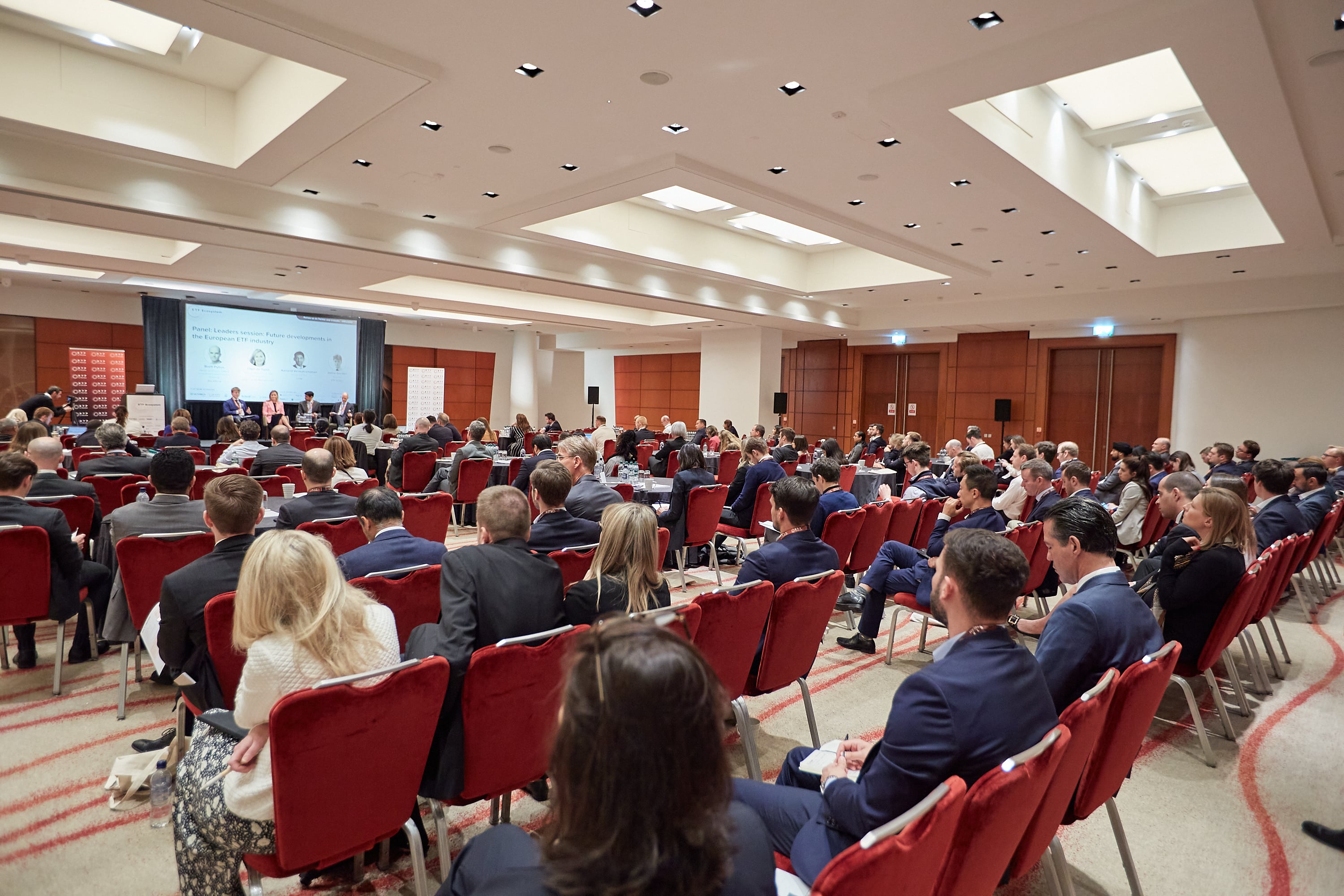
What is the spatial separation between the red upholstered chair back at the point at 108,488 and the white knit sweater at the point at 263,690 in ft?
16.1

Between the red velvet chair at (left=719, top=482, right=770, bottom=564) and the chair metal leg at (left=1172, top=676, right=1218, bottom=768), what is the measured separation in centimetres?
344

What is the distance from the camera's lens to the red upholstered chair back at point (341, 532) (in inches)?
156

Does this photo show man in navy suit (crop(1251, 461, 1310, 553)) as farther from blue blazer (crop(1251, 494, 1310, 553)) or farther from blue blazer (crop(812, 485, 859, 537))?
blue blazer (crop(812, 485, 859, 537))

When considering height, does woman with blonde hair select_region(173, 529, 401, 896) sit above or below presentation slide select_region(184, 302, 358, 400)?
below

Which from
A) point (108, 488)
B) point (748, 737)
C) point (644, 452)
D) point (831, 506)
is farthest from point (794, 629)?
point (644, 452)

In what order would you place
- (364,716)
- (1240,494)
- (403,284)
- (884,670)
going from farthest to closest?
(403,284) → (884,670) → (1240,494) → (364,716)

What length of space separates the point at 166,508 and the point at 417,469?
16.5ft

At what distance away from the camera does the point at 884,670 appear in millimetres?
4328

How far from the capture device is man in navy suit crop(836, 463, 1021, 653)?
4.24 meters

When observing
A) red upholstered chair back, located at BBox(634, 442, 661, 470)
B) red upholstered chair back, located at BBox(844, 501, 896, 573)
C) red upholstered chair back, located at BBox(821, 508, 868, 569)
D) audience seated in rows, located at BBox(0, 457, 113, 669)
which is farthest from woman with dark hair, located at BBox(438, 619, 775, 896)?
red upholstered chair back, located at BBox(634, 442, 661, 470)

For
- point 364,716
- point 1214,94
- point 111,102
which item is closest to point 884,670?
point 364,716

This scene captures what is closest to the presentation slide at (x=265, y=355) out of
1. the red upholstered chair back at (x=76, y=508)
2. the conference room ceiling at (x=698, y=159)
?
the conference room ceiling at (x=698, y=159)

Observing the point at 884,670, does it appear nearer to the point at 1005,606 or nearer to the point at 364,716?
the point at 1005,606

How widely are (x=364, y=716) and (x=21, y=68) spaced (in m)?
6.83
